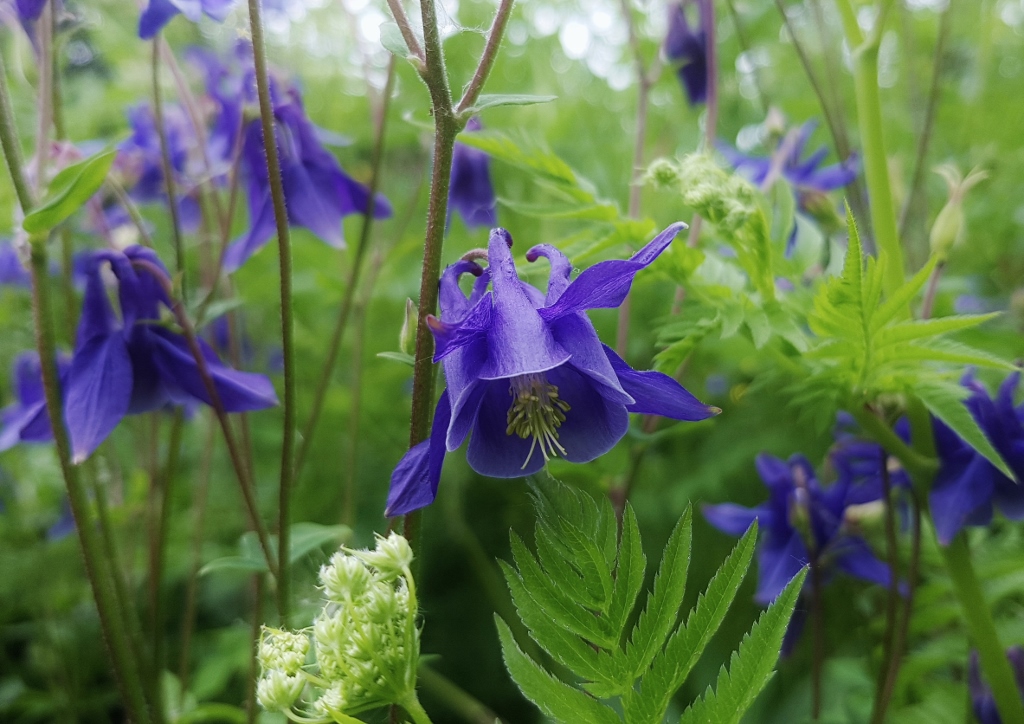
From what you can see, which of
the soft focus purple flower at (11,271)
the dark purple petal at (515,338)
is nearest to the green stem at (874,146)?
the dark purple petal at (515,338)

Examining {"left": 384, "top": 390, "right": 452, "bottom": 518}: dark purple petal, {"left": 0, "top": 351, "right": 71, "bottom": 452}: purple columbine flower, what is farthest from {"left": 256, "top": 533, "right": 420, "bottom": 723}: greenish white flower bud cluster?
{"left": 0, "top": 351, "right": 71, "bottom": 452}: purple columbine flower

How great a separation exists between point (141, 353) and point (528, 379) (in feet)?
1.70

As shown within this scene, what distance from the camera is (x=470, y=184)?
1680mm

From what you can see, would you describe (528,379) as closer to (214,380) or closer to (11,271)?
(214,380)

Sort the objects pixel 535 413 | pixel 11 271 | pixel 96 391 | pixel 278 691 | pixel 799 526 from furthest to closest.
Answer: pixel 11 271 → pixel 799 526 → pixel 96 391 → pixel 535 413 → pixel 278 691

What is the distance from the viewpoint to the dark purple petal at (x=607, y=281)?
1.99ft

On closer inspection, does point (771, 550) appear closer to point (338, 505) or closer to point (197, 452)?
point (338, 505)

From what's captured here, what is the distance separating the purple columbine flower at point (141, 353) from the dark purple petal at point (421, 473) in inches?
13.5

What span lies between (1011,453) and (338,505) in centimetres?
148

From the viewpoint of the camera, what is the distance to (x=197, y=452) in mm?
2223

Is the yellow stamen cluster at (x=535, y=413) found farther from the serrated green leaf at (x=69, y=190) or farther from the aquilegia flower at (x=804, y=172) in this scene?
the aquilegia flower at (x=804, y=172)

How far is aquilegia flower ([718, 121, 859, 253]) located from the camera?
1.38m

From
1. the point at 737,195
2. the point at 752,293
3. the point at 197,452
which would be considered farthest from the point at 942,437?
the point at 197,452

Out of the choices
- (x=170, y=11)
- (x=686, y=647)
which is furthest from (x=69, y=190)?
(x=686, y=647)
